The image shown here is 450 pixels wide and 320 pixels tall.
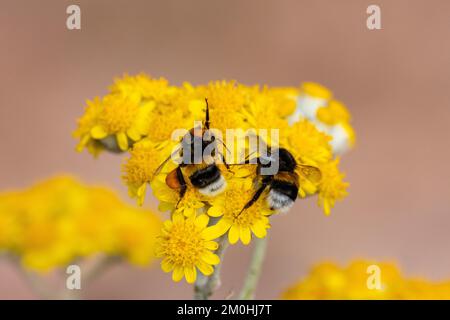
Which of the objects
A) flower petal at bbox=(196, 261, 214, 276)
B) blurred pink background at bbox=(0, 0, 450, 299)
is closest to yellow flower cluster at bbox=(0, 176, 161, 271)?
flower petal at bbox=(196, 261, 214, 276)

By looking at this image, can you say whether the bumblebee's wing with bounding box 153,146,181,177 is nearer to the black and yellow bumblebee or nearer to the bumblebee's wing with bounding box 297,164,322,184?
the black and yellow bumblebee

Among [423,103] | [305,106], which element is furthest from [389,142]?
[305,106]

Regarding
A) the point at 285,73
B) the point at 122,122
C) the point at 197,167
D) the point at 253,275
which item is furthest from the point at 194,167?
the point at 285,73

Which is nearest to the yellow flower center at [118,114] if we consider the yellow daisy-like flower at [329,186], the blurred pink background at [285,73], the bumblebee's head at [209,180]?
the bumblebee's head at [209,180]

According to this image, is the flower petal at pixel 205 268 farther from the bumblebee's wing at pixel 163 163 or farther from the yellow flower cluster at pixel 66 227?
the yellow flower cluster at pixel 66 227

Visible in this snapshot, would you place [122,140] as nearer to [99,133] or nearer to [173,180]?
[99,133]
